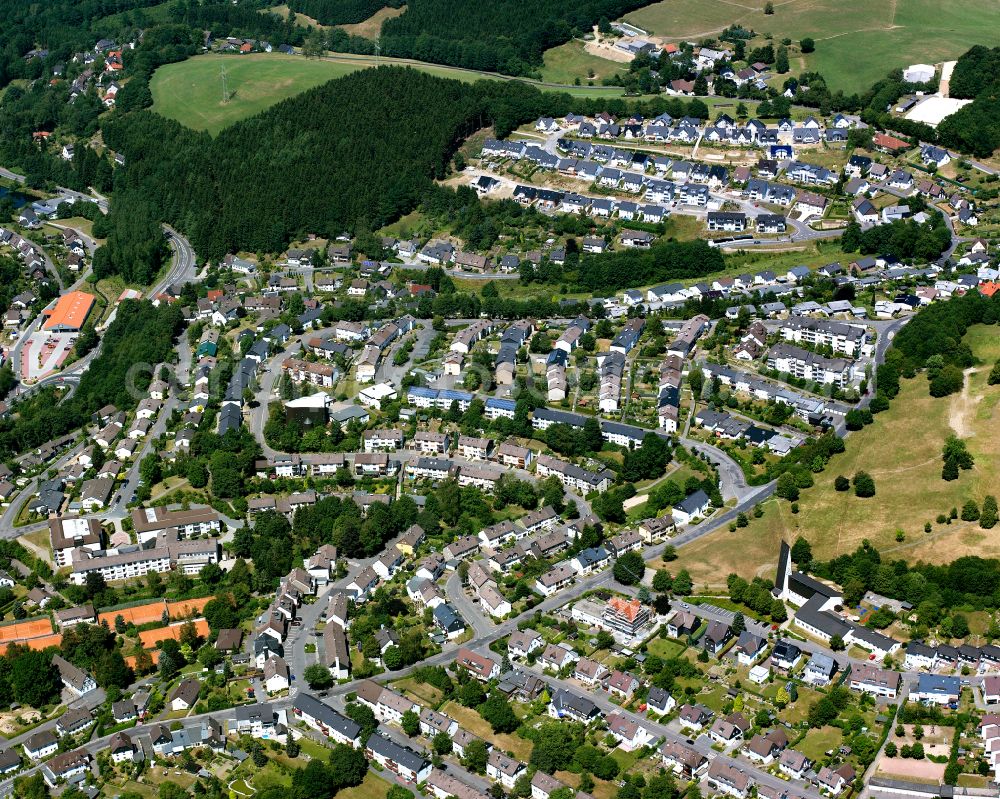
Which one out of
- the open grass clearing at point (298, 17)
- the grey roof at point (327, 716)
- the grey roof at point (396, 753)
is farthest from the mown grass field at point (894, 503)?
the open grass clearing at point (298, 17)

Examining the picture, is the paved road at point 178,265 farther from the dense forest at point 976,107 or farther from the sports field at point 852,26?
the dense forest at point 976,107

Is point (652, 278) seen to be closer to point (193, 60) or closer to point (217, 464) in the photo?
point (217, 464)

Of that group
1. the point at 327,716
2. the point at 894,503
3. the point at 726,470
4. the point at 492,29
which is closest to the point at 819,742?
the point at 894,503

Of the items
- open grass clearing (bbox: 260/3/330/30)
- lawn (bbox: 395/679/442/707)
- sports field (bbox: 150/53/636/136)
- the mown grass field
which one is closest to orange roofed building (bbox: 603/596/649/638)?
the mown grass field

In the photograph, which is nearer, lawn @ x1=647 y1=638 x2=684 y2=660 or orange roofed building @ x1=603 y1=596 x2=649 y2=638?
lawn @ x1=647 y1=638 x2=684 y2=660

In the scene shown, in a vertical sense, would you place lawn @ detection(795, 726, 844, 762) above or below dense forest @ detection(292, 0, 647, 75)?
below

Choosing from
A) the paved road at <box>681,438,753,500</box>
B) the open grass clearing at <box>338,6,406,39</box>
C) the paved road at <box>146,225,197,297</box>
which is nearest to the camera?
the paved road at <box>681,438,753,500</box>

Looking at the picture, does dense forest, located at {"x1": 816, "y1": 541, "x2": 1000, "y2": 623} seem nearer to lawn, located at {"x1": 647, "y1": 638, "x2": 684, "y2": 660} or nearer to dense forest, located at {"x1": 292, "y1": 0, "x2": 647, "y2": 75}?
lawn, located at {"x1": 647, "y1": 638, "x2": 684, "y2": 660}

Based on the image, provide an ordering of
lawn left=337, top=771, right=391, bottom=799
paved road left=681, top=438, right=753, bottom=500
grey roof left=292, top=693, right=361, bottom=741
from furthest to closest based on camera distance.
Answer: paved road left=681, top=438, right=753, bottom=500, grey roof left=292, top=693, right=361, bottom=741, lawn left=337, top=771, right=391, bottom=799
